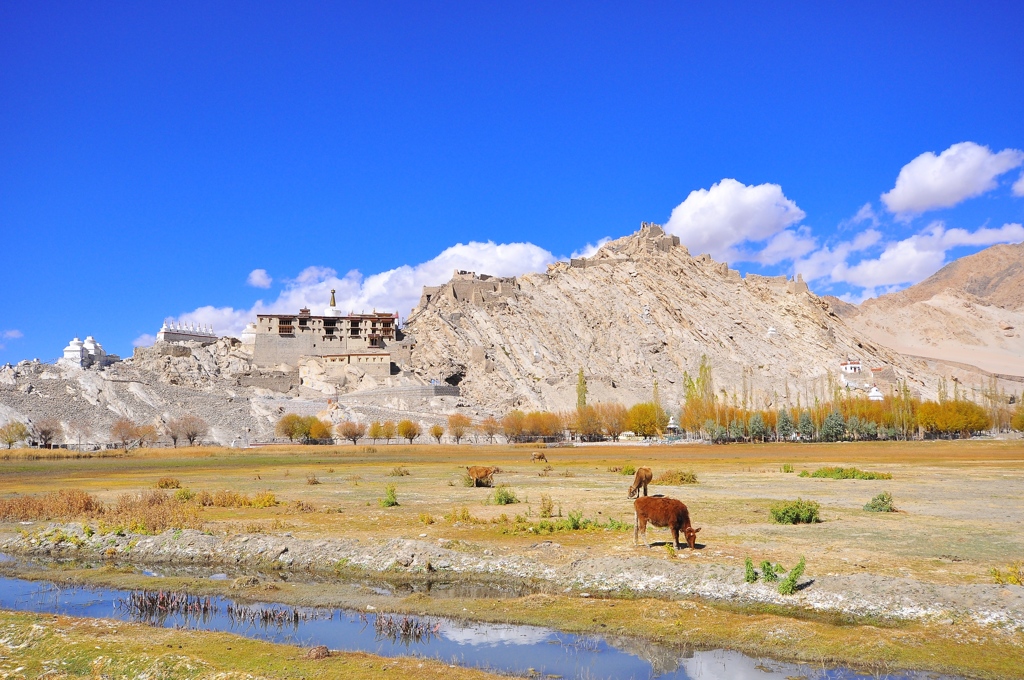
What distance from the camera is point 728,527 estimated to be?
22125 mm

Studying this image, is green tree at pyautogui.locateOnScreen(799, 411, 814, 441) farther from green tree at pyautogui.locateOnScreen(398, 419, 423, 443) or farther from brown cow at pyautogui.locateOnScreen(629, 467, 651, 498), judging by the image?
brown cow at pyautogui.locateOnScreen(629, 467, 651, 498)

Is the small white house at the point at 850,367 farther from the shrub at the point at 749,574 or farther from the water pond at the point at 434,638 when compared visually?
the water pond at the point at 434,638

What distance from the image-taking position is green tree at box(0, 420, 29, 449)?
91.6 meters

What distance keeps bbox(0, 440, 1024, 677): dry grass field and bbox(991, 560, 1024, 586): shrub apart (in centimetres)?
22

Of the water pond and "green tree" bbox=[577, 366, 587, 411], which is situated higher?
"green tree" bbox=[577, 366, 587, 411]

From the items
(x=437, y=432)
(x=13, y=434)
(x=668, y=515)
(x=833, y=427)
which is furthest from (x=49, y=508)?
(x=833, y=427)

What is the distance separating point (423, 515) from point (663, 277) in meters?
137

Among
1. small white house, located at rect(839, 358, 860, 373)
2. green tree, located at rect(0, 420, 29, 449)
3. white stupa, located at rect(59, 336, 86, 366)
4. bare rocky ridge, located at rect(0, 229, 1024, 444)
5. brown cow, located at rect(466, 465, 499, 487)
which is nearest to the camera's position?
brown cow, located at rect(466, 465, 499, 487)

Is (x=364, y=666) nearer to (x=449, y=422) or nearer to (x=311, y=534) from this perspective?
(x=311, y=534)

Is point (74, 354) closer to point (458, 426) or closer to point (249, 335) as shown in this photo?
point (249, 335)

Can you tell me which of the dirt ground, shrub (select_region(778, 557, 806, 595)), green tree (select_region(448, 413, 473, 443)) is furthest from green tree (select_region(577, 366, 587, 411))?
shrub (select_region(778, 557, 806, 595))

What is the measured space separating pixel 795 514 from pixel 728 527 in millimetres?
2205

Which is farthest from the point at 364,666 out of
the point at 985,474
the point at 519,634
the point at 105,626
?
the point at 985,474

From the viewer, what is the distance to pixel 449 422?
4208 inches
